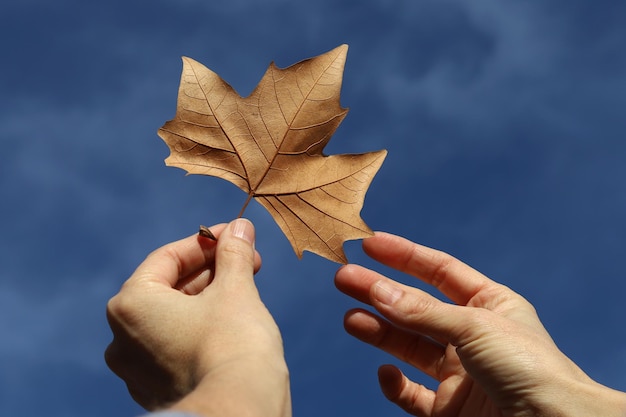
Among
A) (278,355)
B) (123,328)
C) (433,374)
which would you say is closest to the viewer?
(278,355)

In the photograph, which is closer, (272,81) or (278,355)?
(278,355)

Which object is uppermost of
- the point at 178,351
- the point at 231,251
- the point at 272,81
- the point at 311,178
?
the point at 272,81

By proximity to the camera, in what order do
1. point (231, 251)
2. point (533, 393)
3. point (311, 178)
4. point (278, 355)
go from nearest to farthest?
point (278, 355), point (231, 251), point (533, 393), point (311, 178)

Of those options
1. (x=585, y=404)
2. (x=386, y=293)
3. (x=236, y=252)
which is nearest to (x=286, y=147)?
(x=236, y=252)

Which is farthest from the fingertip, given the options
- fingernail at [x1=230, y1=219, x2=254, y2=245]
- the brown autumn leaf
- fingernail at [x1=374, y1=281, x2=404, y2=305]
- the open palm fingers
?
the open palm fingers

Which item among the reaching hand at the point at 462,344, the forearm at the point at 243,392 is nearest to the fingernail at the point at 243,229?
the forearm at the point at 243,392

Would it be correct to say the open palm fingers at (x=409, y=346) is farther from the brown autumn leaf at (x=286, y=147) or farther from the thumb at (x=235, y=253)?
the thumb at (x=235, y=253)

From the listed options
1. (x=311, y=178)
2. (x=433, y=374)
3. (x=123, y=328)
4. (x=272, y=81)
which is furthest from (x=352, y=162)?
(x=433, y=374)

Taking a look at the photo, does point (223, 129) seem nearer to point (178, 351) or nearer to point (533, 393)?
point (178, 351)
